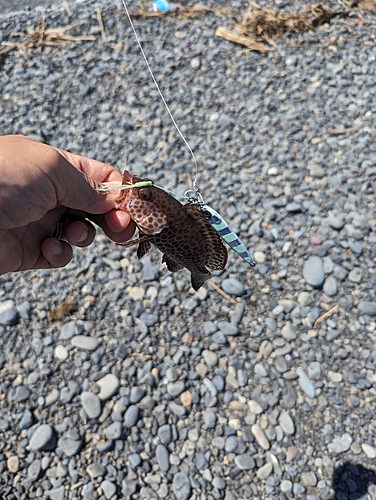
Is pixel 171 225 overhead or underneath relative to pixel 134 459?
overhead

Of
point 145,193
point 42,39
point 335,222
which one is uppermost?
point 145,193

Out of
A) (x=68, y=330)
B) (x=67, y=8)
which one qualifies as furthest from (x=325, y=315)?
(x=67, y=8)

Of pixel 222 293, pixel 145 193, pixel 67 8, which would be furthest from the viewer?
pixel 67 8

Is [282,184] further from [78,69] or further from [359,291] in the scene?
[78,69]

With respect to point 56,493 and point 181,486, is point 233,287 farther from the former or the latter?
point 56,493

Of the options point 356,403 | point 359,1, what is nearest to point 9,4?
point 359,1

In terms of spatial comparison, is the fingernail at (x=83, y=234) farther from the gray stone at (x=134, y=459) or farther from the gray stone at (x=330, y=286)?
the gray stone at (x=330, y=286)

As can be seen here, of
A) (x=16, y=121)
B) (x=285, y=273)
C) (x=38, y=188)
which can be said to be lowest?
(x=285, y=273)
